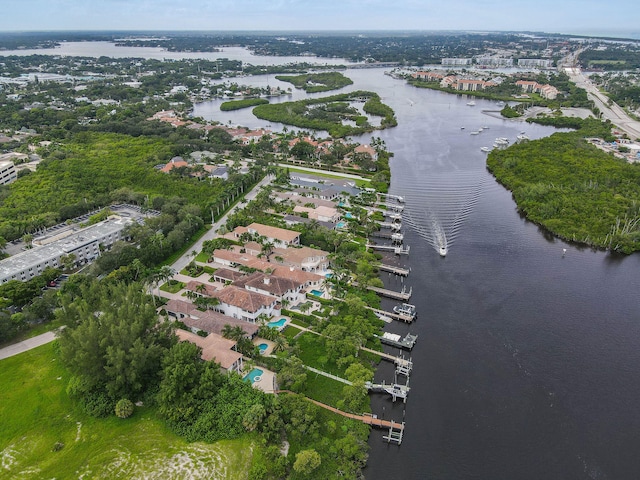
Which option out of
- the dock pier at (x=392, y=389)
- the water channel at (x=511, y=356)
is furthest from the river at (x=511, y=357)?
the dock pier at (x=392, y=389)

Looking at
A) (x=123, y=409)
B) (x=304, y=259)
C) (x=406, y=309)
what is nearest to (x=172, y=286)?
(x=304, y=259)

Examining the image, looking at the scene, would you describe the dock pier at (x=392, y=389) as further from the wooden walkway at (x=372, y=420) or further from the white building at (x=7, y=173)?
the white building at (x=7, y=173)

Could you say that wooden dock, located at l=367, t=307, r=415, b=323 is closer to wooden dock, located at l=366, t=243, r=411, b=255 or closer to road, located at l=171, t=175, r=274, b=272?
wooden dock, located at l=366, t=243, r=411, b=255

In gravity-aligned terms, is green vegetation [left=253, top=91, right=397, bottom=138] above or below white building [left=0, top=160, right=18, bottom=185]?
below

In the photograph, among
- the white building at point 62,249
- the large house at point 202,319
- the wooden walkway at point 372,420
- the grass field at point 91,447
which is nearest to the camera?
the grass field at point 91,447

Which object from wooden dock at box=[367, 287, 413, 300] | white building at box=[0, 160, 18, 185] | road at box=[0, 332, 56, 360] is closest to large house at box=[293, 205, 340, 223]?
wooden dock at box=[367, 287, 413, 300]

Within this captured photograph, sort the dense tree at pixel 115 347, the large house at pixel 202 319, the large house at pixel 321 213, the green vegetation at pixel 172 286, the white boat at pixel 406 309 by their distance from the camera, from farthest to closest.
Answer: the large house at pixel 321 213 → the green vegetation at pixel 172 286 → the white boat at pixel 406 309 → the large house at pixel 202 319 → the dense tree at pixel 115 347
